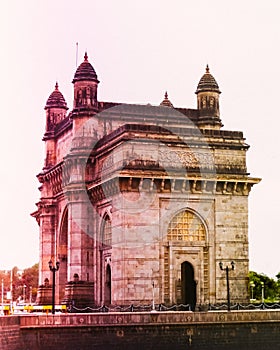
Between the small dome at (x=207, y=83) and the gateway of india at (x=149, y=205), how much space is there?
364 cm

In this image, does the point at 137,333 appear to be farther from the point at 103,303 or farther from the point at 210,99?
the point at 210,99

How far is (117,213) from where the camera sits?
5006 centimetres

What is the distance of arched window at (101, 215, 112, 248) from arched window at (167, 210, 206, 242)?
3906 millimetres

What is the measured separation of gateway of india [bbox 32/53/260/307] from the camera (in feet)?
163

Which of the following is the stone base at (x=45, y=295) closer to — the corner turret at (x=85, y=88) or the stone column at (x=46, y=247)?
the stone column at (x=46, y=247)

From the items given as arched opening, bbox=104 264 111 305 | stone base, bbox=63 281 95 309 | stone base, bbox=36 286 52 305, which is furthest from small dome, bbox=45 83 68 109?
arched opening, bbox=104 264 111 305

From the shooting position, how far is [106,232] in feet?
175

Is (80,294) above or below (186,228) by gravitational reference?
below

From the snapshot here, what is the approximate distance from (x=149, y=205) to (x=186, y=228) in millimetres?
3189

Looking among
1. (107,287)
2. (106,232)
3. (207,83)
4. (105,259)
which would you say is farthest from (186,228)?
(207,83)

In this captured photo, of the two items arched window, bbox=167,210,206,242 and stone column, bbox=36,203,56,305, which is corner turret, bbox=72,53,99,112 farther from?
stone column, bbox=36,203,56,305

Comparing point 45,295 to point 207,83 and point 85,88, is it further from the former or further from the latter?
point 207,83

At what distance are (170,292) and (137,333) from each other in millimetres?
7898

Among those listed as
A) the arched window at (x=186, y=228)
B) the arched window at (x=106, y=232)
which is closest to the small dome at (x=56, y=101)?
the arched window at (x=106, y=232)
